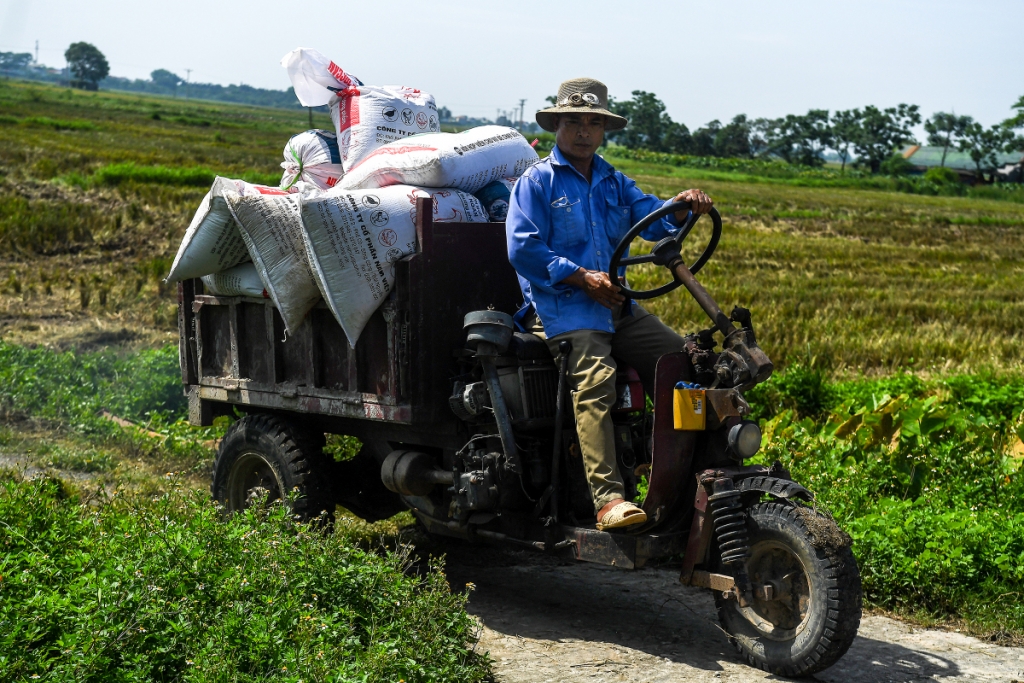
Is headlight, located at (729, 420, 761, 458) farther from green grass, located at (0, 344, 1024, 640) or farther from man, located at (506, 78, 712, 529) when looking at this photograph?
green grass, located at (0, 344, 1024, 640)

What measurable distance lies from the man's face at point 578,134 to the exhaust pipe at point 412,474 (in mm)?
1747

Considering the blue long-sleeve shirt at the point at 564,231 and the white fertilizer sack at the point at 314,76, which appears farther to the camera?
the white fertilizer sack at the point at 314,76

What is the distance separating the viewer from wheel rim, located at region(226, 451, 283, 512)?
6.37 meters

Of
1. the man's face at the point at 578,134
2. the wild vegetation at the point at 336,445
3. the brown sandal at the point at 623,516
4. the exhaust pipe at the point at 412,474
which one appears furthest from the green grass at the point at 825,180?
the brown sandal at the point at 623,516

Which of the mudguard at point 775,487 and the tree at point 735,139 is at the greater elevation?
the tree at point 735,139

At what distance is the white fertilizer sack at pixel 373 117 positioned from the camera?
21.9 ft

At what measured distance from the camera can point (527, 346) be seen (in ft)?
17.6

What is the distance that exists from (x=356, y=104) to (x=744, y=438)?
3.44 metres

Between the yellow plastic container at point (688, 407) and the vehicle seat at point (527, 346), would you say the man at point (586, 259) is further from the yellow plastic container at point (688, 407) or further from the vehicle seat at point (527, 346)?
the yellow plastic container at point (688, 407)

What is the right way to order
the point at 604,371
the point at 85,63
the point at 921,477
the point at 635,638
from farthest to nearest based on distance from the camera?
the point at 85,63 < the point at 921,477 < the point at 635,638 < the point at 604,371

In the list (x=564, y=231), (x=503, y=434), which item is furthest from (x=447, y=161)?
(x=503, y=434)

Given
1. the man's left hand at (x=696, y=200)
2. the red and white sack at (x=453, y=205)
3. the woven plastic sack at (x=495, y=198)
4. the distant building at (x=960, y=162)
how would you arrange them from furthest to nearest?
the distant building at (x=960, y=162) < the woven plastic sack at (x=495, y=198) < the red and white sack at (x=453, y=205) < the man's left hand at (x=696, y=200)

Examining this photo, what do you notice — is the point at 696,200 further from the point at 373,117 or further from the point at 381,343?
the point at 373,117

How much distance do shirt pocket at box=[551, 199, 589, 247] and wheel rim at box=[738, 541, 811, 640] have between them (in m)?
1.68
